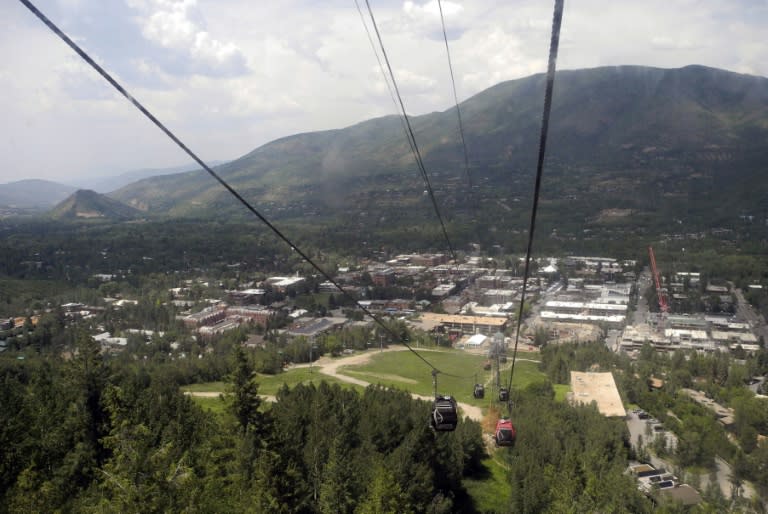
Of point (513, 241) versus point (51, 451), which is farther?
point (513, 241)

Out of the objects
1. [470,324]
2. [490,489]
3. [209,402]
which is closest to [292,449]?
[490,489]

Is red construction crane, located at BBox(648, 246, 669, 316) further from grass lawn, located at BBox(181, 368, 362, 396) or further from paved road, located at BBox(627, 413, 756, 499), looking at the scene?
grass lawn, located at BBox(181, 368, 362, 396)

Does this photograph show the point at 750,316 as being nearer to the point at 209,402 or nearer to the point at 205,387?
the point at 209,402

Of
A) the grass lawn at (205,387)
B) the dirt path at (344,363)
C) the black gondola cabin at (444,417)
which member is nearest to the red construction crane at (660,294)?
the dirt path at (344,363)

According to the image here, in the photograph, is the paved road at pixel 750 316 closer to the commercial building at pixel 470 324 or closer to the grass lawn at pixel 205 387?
the commercial building at pixel 470 324

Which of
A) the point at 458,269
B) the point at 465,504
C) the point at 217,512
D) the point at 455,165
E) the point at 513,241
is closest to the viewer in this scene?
the point at 217,512

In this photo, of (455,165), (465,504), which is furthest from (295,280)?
(455,165)

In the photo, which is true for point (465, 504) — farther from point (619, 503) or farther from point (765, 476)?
point (765, 476)
